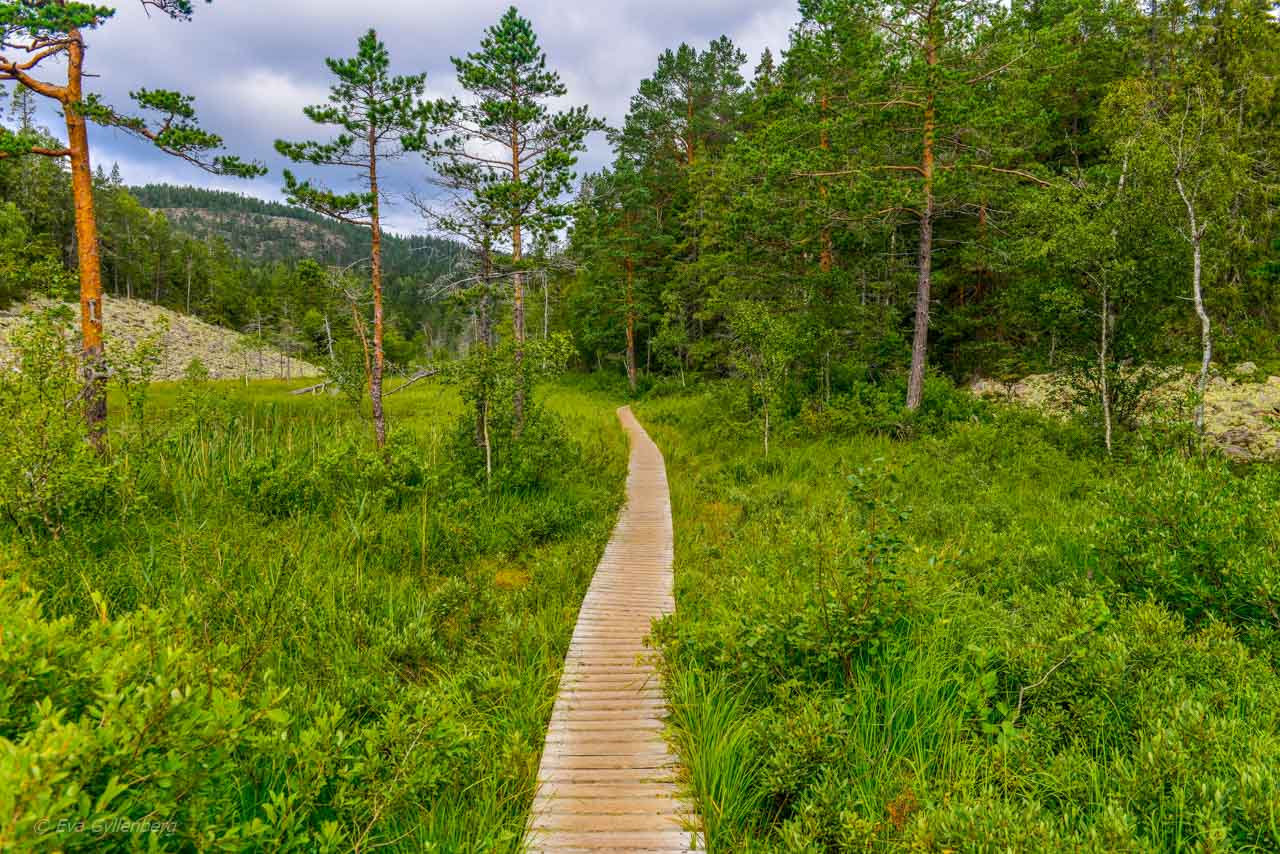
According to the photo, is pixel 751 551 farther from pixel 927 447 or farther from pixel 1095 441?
pixel 1095 441

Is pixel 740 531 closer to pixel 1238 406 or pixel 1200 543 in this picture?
pixel 1200 543

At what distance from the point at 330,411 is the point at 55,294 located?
11.0m

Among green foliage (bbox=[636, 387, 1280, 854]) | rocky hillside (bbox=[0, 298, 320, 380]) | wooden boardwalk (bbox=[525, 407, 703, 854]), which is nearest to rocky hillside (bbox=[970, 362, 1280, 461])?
green foliage (bbox=[636, 387, 1280, 854])

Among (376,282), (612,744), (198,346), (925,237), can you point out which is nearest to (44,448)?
(376,282)

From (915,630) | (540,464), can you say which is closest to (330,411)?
(540,464)

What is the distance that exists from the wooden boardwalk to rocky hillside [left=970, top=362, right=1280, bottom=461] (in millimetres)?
11742

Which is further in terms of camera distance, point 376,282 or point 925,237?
point 925,237

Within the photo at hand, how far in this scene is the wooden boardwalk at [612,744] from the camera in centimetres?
328

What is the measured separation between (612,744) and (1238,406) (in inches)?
697

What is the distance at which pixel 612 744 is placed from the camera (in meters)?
4.09

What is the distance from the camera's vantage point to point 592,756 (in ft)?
13.0

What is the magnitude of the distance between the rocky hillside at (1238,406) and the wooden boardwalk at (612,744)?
11.7 metres

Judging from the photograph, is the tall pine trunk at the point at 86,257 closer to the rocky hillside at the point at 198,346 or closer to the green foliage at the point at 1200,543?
the green foliage at the point at 1200,543

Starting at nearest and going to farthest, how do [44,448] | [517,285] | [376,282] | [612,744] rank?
[612,744] < [44,448] < [376,282] < [517,285]
